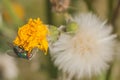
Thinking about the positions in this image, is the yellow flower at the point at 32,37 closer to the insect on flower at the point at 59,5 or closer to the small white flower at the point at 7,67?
the insect on flower at the point at 59,5

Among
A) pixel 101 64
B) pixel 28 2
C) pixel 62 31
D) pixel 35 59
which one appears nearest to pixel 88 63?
pixel 101 64

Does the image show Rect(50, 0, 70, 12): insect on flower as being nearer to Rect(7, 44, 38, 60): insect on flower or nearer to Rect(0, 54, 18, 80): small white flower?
Rect(7, 44, 38, 60): insect on flower

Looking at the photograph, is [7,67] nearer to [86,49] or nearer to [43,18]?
[43,18]

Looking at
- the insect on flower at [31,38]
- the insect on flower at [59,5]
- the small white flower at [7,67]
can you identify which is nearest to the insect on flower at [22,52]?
the insect on flower at [31,38]

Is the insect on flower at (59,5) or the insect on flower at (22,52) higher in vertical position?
the insect on flower at (59,5)

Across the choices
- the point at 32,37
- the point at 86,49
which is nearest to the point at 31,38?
the point at 32,37
